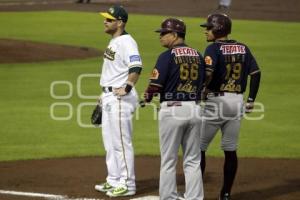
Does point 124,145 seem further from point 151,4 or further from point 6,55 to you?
point 151,4

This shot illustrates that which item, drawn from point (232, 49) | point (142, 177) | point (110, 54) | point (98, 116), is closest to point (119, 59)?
point (110, 54)

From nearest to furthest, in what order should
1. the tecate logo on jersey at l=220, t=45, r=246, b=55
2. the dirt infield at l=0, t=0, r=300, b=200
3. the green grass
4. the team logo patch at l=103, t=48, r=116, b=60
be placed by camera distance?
1. the tecate logo on jersey at l=220, t=45, r=246, b=55
2. the team logo patch at l=103, t=48, r=116, b=60
3. the dirt infield at l=0, t=0, r=300, b=200
4. the green grass

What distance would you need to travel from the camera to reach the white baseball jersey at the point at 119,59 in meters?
8.79

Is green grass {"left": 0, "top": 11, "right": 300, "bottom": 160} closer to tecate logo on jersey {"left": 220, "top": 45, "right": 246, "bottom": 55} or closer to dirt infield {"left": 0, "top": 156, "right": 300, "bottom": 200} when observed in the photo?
dirt infield {"left": 0, "top": 156, "right": 300, "bottom": 200}

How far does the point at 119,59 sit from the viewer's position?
29.0ft

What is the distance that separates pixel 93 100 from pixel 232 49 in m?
9.05

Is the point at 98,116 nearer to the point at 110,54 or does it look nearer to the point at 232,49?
the point at 110,54

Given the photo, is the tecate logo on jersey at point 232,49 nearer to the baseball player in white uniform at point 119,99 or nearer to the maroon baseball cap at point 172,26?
the maroon baseball cap at point 172,26

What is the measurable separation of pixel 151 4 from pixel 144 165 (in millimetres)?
42712

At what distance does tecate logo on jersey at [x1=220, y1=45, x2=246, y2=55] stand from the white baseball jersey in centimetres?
98

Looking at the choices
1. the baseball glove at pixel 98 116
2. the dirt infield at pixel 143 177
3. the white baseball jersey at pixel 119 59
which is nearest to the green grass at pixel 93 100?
the dirt infield at pixel 143 177

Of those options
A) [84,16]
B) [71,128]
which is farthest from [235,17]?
[71,128]

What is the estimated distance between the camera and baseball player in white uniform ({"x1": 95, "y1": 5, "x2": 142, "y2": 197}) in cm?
882

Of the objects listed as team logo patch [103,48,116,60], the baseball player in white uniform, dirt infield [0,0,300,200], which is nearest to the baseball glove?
the baseball player in white uniform
